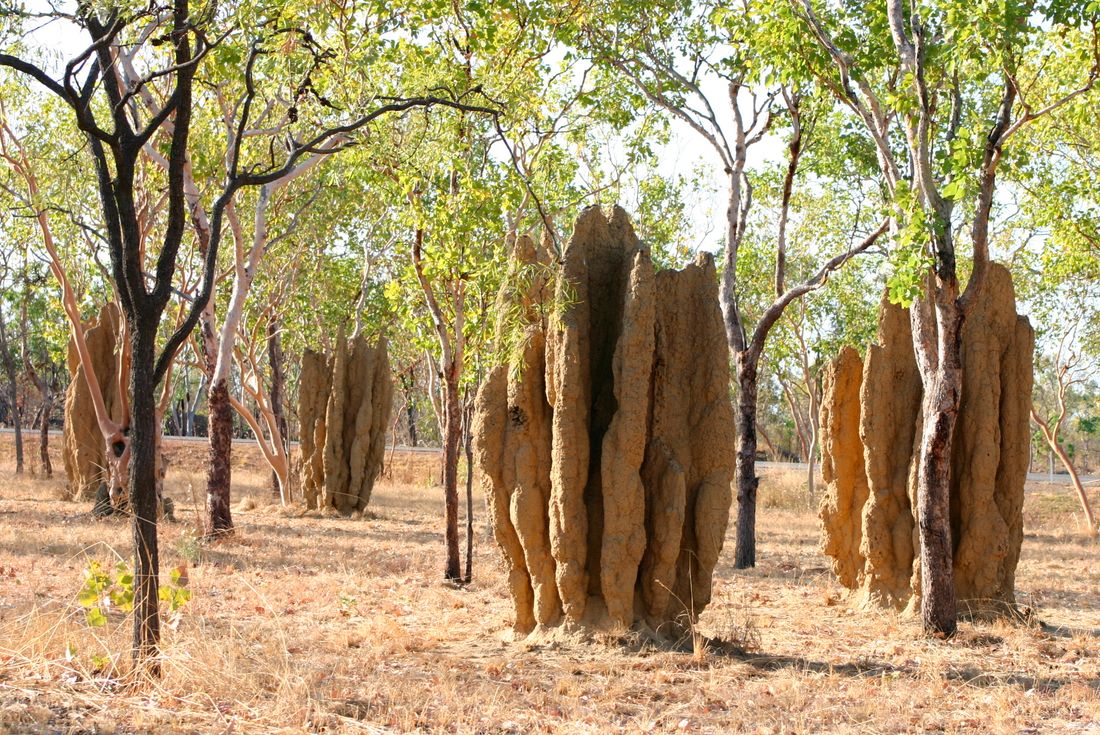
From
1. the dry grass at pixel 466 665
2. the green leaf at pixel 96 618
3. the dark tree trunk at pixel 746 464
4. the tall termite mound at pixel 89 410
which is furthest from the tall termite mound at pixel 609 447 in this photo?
the tall termite mound at pixel 89 410

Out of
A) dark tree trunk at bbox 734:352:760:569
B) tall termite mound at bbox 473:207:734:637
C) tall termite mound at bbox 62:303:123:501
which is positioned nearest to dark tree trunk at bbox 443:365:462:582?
tall termite mound at bbox 473:207:734:637

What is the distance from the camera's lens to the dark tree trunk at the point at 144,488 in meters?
5.61

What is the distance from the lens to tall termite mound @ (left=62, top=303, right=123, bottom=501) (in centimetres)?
1750

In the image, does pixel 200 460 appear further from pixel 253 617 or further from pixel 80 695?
pixel 80 695

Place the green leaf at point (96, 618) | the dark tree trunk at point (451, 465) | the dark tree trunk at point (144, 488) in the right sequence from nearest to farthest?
the dark tree trunk at point (144, 488), the green leaf at point (96, 618), the dark tree trunk at point (451, 465)

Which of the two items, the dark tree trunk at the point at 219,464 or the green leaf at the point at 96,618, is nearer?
the green leaf at the point at 96,618

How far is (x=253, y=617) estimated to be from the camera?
874cm

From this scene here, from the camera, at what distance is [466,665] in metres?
7.29

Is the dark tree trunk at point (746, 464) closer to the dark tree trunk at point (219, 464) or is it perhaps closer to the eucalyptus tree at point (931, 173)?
the eucalyptus tree at point (931, 173)

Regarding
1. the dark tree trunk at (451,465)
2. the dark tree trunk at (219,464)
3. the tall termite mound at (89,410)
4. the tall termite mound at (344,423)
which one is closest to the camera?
the dark tree trunk at (451,465)

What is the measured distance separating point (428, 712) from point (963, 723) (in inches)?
134

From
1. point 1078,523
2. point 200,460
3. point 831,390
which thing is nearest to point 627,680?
point 831,390

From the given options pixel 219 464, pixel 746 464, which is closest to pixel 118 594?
pixel 219 464

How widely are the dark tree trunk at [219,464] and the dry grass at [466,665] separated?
166cm
